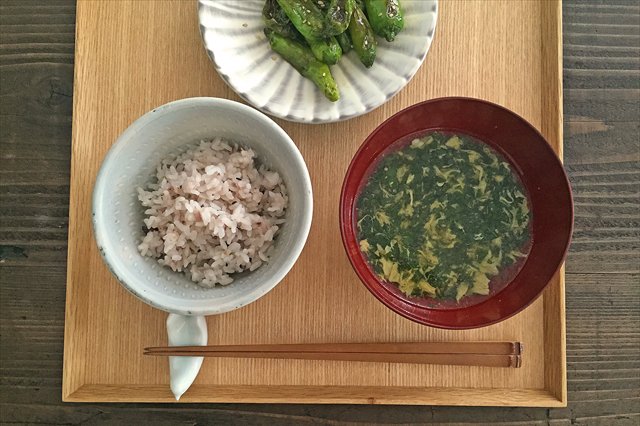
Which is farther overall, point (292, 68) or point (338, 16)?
point (292, 68)

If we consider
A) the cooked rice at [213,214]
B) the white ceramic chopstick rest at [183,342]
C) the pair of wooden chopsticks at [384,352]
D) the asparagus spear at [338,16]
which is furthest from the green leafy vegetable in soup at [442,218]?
the white ceramic chopstick rest at [183,342]

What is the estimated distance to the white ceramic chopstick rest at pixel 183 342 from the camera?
4.46 ft

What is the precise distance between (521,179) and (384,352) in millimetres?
560

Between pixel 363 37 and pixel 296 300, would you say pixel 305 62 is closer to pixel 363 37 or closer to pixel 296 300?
pixel 363 37

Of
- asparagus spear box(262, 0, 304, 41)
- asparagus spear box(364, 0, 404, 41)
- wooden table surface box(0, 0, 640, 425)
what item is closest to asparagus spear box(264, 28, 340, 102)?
asparagus spear box(262, 0, 304, 41)

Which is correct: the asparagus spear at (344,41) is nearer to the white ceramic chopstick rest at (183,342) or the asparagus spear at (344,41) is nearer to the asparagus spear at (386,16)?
the asparagus spear at (386,16)

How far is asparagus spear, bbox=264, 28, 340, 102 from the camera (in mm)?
1395

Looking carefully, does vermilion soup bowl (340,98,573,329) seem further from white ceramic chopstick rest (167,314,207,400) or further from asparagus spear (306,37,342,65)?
white ceramic chopstick rest (167,314,207,400)

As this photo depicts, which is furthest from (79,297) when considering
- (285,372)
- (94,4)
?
(94,4)

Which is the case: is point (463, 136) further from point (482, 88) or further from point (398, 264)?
point (398, 264)

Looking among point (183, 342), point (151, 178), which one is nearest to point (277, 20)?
point (151, 178)

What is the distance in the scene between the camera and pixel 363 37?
1.41 metres

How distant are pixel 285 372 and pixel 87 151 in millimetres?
783

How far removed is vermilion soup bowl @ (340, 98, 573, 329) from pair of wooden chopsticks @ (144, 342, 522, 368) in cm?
12
